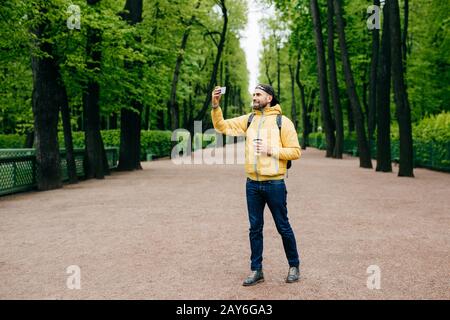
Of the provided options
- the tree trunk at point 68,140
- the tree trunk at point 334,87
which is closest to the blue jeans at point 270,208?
the tree trunk at point 68,140

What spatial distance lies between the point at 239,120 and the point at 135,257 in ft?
7.97

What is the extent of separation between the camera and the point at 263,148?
4668 mm

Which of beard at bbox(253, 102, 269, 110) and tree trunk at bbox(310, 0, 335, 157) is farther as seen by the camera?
tree trunk at bbox(310, 0, 335, 157)

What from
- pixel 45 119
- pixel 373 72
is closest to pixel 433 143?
pixel 373 72

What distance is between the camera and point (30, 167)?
1482cm

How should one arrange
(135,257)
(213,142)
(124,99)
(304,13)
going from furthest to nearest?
(213,142), (304,13), (124,99), (135,257)

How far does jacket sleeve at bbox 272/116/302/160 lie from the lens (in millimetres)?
4745

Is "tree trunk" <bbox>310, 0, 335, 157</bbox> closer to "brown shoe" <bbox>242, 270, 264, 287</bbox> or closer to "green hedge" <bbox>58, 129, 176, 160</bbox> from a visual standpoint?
"green hedge" <bbox>58, 129, 176, 160</bbox>

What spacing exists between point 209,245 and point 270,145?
2695 mm

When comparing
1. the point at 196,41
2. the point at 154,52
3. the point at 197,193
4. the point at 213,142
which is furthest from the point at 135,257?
the point at 213,142

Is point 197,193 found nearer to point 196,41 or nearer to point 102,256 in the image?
point 102,256

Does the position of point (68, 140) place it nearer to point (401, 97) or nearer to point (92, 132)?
point (92, 132)

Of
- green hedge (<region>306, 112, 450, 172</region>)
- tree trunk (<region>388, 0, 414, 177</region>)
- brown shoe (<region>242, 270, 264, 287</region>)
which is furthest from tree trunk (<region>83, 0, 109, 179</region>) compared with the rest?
brown shoe (<region>242, 270, 264, 287</region>)

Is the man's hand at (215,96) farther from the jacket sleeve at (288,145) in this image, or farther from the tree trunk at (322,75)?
the tree trunk at (322,75)
